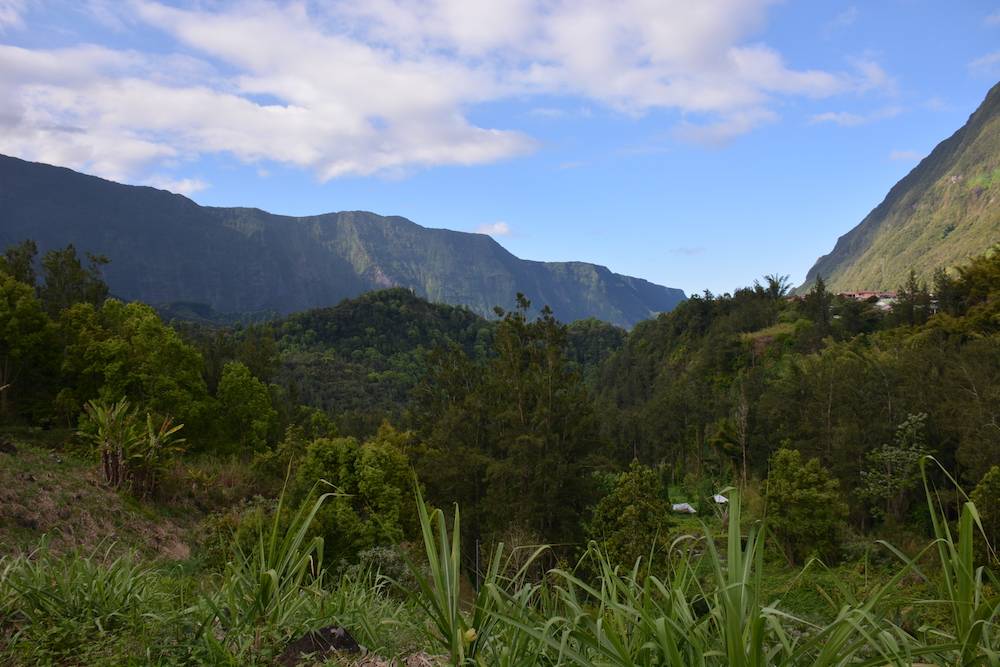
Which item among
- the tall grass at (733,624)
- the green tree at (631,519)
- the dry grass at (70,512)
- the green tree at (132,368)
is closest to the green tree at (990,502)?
the green tree at (631,519)

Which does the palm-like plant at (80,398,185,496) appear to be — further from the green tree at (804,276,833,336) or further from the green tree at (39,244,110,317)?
the green tree at (804,276,833,336)

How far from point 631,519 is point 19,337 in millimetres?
22144

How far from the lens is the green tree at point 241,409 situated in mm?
27578

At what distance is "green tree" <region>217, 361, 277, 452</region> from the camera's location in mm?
27578

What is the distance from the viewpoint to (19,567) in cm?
289

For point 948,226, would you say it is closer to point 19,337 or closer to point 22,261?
point 22,261

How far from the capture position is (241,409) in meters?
27.7

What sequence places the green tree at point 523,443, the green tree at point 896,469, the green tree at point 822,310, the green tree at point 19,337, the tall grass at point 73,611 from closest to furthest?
the tall grass at point 73,611
the green tree at point 523,443
the green tree at point 19,337
the green tree at point 896,469
the green tree at point 822,310

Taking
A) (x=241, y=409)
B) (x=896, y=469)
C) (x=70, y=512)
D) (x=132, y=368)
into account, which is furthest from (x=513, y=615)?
(x=896, y=469)

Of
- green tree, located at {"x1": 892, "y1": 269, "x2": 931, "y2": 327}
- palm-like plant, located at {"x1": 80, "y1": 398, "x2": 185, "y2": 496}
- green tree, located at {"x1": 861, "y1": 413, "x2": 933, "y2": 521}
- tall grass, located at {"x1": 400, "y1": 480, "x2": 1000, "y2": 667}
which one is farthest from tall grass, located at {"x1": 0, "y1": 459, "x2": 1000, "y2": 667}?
green tree, located at {"x1": 892, "y1": 269, "x2": 931, "y2": 327}

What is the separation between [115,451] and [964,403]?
28870 millimetres

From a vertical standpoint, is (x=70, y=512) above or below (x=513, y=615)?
below

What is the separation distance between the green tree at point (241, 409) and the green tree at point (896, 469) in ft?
85.3

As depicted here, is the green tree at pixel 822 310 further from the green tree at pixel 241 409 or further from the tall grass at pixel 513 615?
the tall grass at pixel 513 615
